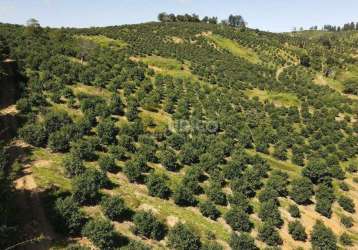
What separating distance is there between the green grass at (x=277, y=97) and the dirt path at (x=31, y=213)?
73449mm

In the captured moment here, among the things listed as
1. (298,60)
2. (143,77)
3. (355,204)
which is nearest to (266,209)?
(355,204)

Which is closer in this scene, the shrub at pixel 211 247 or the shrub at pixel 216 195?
the shrub at pixel 211 247

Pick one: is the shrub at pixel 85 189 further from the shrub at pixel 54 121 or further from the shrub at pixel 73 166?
the shrub at pixel 54 121

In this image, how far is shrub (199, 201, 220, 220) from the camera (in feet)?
134

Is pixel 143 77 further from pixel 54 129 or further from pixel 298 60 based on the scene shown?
pixel 298 60

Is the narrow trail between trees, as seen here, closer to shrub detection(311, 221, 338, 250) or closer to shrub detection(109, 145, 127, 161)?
shrub detection(311, 221, 338, 250)

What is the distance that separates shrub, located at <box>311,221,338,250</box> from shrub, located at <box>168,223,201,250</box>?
1539 cm

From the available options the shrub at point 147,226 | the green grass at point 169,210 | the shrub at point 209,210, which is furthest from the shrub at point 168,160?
the shrub at point 147,226

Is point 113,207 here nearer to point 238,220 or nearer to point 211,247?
point 211,247

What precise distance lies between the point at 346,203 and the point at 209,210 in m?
23.9

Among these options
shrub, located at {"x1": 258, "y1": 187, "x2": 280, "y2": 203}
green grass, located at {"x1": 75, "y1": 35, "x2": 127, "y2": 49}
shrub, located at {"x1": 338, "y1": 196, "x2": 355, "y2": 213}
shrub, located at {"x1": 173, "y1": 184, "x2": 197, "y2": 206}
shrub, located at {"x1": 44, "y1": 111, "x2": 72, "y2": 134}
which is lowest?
shrub, located at {"x1": 338, "y1": 196, "x2": 355, "y2": 213}

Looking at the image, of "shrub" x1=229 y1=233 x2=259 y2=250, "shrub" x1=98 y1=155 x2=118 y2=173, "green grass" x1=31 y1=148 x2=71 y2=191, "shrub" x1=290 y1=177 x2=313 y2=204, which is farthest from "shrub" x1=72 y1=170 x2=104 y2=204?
"shrub" x1=290 y1=177 x2=313 y2=204

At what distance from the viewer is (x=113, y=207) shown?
35.3 meters

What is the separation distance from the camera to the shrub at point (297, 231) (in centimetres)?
4212
